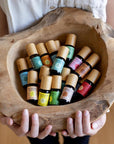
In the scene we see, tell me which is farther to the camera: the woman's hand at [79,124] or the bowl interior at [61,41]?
the bowl interior at [61,41]

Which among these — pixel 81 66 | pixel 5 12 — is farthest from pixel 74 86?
pixel 5 12

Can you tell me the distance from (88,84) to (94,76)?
3cm

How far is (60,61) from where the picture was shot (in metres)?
0.63

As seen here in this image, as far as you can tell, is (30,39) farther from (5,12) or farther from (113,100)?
(113,100)

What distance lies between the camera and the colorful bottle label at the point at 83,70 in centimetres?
63

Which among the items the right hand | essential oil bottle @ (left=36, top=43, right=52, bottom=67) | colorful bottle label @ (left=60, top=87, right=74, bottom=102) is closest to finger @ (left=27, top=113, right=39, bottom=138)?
the right hand

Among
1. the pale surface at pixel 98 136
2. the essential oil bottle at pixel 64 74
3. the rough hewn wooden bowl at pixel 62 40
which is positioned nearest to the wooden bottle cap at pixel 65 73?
the essential oil bottle at pixel 64 74

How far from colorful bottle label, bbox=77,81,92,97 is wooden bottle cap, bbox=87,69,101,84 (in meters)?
0.02

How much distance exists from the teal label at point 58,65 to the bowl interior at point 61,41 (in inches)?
4.2

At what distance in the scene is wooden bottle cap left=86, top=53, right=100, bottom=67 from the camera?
2.09 ft

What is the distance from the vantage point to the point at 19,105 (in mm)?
535

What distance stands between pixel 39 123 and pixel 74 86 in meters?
0.15

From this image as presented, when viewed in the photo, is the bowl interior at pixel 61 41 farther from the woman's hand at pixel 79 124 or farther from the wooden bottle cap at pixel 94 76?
the woman's hand at pixel 79 124

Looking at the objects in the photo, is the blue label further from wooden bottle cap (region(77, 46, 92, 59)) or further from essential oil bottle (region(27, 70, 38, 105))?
wooden bottle cap (region(77, 46, 92, 59))
